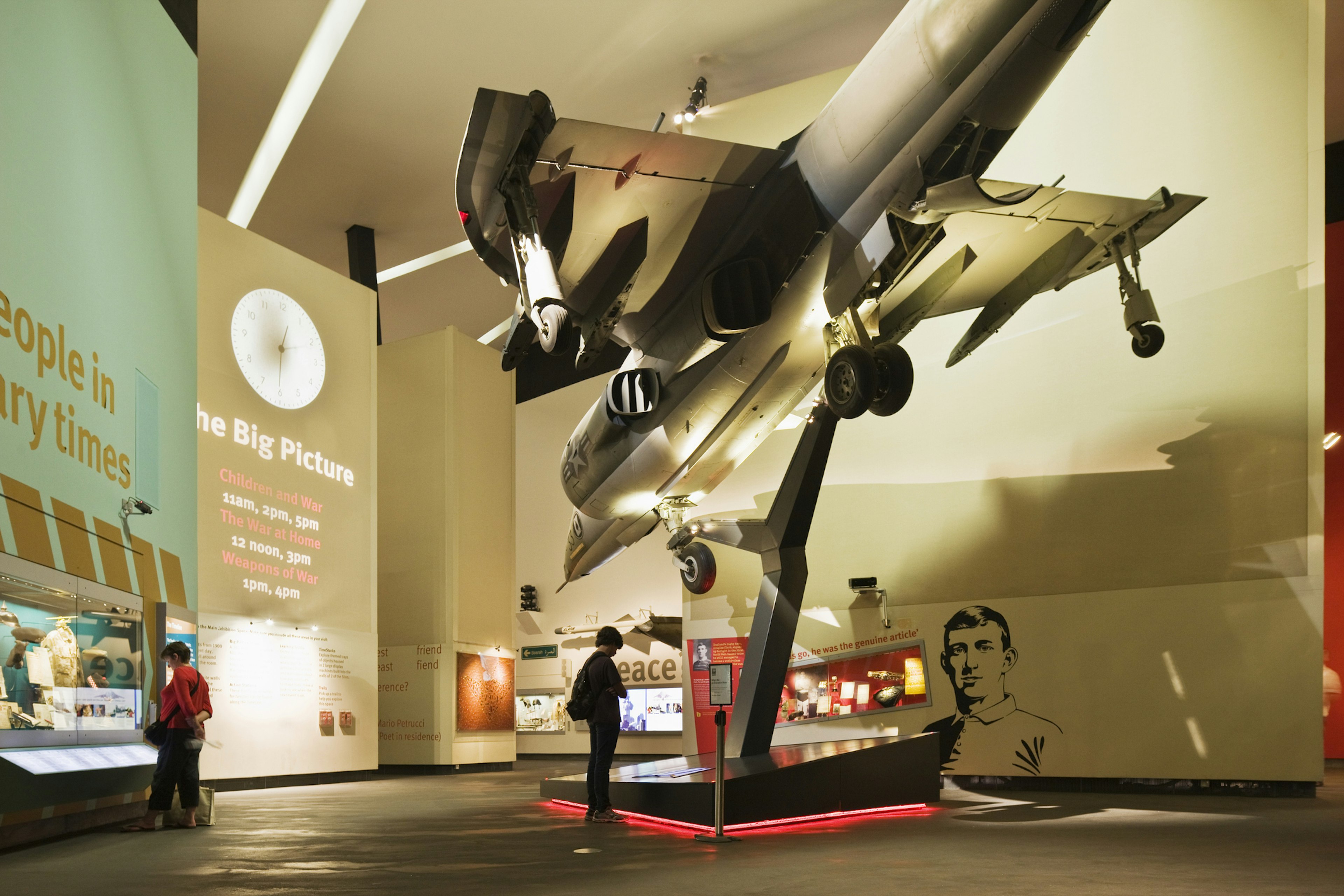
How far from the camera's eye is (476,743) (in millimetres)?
16078

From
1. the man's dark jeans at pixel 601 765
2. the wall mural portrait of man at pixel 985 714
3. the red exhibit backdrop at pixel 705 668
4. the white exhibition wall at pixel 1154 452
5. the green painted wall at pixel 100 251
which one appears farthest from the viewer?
the red exhibit backdrop at pixel 705 668

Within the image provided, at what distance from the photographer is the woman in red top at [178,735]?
662 centimetres

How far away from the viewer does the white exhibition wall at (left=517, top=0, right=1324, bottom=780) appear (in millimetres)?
8961

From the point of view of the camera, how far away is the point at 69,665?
607 cm

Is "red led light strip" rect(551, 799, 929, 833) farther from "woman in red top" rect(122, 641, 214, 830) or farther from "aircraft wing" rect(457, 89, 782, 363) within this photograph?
"aircraft wing" rect(457, 89, 782, 363)

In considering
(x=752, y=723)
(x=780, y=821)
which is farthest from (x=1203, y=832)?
(x=752, y=723)

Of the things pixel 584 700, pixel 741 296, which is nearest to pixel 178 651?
pixel 584 700

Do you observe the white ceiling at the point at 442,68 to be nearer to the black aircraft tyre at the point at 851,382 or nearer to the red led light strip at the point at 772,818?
the black aircraft tyre at the point at 851,382

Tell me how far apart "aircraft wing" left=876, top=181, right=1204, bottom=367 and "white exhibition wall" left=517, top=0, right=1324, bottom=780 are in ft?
6.41

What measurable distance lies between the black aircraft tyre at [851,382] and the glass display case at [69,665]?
5.24 metres

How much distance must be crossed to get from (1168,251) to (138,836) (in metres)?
10.4

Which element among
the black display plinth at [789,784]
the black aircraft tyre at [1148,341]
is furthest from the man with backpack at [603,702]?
the black aircraft tyre at [1148,341]

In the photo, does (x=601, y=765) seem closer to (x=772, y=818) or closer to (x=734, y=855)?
(x=772, y=818)

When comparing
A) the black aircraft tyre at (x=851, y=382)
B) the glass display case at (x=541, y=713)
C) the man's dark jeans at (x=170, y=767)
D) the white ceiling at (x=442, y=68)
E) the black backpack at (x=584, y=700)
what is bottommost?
the glass display case at (x=541, y=713)
